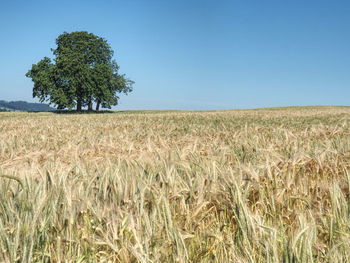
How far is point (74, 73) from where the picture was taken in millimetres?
33031

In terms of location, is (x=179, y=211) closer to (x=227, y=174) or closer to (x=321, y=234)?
(x=227, y=174)

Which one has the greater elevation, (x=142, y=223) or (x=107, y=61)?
(x=107, y=61)

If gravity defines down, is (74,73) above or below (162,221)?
above

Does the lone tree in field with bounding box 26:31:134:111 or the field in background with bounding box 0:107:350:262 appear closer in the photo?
the field in background with bounding box 0:107:350:262

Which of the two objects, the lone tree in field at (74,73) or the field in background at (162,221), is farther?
the lone tree in field at (74,73)

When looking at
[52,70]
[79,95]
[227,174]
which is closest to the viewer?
[227,174]

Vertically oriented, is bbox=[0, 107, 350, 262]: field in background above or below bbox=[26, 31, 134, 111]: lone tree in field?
below

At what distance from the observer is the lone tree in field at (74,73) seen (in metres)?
31.9

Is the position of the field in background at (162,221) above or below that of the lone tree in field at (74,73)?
below

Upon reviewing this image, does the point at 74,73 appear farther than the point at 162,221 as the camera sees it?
Yes

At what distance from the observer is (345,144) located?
276cm

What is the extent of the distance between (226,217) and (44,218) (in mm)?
866

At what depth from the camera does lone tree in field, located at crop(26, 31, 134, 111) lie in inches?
1256

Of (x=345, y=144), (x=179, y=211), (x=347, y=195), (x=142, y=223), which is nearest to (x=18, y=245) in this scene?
(x=142, y=223)
